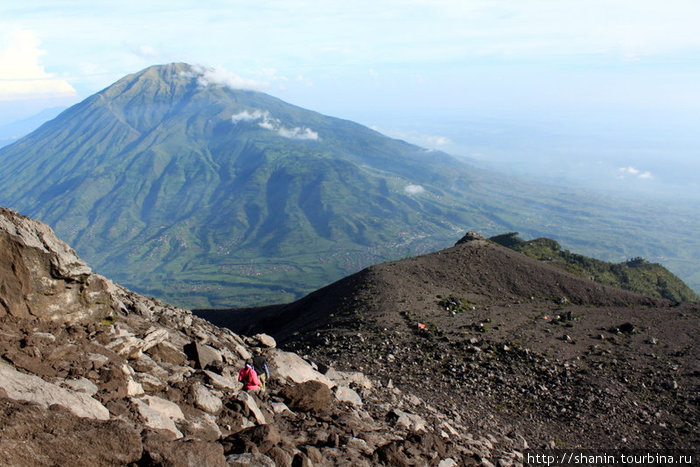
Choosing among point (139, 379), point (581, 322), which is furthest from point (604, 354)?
point (139, 379)

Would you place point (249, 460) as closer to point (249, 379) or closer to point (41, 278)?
point (249, 379)

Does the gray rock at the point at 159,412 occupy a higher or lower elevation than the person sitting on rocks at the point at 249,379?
higher

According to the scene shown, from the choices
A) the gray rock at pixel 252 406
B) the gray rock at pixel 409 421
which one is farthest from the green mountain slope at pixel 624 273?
the gray rock at pixel 252 406

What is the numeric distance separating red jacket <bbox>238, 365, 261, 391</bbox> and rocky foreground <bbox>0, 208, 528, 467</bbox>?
0.31 meters

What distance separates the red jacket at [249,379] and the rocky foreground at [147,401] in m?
0.31

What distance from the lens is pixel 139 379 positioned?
399 inches

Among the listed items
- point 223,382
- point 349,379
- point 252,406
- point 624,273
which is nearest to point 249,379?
point 223,382

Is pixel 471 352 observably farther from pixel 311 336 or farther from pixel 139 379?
pixel 139 379

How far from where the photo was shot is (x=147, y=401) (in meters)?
9.26

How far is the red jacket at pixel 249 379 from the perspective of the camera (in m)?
11.9

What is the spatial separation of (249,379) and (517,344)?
15.0 m

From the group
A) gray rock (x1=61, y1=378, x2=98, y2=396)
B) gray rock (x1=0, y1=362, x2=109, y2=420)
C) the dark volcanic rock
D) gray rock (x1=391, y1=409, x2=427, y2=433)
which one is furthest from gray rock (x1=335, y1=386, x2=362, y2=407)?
gray rock (x1=0, y1=362, x2=109, y2=420)

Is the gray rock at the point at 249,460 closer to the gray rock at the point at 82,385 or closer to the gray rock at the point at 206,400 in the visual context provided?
the gray rock at the point at 206,400

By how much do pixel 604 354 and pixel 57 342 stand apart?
22.3 m
